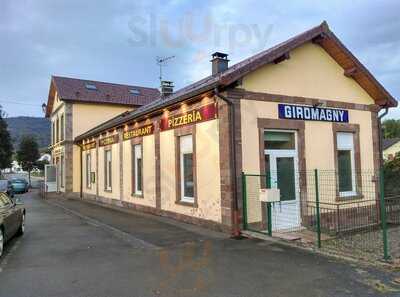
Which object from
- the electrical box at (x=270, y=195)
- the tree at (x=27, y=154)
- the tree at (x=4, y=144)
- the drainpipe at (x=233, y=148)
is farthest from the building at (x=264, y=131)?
the tree at (x=27, y=154)

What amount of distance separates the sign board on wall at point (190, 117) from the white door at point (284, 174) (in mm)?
1628

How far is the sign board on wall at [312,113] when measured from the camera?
451 inches

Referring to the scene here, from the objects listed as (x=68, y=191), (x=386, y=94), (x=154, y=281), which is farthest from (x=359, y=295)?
(x=68, y=191)

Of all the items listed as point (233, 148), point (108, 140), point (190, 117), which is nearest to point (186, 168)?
point (190, 117)

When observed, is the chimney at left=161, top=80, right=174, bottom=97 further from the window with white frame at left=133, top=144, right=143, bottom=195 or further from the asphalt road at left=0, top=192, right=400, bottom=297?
the asphalt road at left=0, top=192, right=400, bottom=297

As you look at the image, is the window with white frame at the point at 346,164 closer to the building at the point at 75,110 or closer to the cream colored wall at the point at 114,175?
the cream colored wall at the point at 114,175

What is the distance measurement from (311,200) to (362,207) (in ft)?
7.94

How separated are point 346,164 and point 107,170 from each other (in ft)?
38.3

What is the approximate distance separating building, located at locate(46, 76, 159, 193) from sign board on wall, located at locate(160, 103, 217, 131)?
15194 mm

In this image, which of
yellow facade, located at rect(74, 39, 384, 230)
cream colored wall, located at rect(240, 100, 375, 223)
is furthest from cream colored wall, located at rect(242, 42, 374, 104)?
cream colored wall, located at rect(240, 100, 375, 223)

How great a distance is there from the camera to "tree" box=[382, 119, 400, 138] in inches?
3432

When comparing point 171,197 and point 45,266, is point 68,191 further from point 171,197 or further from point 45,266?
point 45,266

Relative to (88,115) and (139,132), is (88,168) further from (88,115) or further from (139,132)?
(139,132)

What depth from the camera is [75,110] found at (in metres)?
27.9
